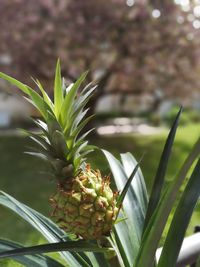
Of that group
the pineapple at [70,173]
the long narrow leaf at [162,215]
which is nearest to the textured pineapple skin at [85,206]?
the pineapple at [70,173]

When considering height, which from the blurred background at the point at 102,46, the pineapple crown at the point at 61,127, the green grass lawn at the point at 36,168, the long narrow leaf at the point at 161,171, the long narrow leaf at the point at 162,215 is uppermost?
the blurred background at the point at 102,46

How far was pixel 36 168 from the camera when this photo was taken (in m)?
8.15

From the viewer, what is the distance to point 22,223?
4.87 metres

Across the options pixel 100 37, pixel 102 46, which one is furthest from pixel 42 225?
pixel 102 46

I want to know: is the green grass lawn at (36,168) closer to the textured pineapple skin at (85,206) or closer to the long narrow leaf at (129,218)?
the long narrow leaf at (129,218)

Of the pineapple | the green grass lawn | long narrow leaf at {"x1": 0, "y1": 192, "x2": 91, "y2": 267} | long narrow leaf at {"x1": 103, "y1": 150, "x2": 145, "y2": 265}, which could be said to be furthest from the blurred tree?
the pineapple

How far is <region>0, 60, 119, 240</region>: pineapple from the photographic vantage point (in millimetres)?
1151

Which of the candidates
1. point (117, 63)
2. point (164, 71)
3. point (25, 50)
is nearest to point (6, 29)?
point (25, 50)

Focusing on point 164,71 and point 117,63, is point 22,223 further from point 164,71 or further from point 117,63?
point 164,71

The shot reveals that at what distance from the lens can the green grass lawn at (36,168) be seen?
4719 millimetres

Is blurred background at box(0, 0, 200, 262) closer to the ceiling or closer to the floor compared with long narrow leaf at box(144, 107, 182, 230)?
closer to the ceiling

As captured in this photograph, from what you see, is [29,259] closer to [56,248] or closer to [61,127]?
[56,248]

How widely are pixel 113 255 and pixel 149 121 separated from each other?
1694cm

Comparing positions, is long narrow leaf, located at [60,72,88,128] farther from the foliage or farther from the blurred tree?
the blurred tree
